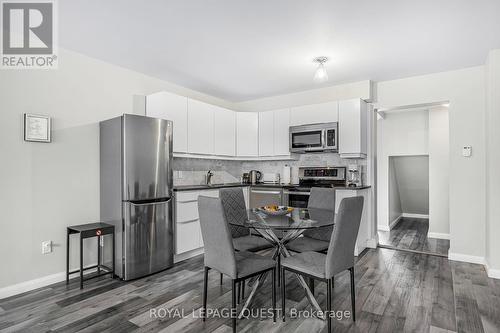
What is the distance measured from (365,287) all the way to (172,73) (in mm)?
3571

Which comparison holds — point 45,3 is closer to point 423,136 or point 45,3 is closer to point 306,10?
point 306,10

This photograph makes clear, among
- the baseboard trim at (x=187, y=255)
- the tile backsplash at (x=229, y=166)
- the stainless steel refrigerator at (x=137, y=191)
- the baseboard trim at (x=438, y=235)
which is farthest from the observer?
the baseboard trim at (x=438, y=235)

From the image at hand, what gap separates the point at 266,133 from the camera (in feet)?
16.3

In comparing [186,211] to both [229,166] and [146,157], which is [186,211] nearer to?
[146,157]

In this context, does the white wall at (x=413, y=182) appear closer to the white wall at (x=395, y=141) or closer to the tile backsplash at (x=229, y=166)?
the white wall at (x=395, y=141)

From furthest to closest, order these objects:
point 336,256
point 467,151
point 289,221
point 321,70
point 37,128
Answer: point 467,151
point 321,70
point 37,128
point 289,221
point 336,256

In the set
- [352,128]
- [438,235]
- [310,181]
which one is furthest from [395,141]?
[310,181]

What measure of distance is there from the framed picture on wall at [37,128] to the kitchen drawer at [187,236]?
1.79 metres

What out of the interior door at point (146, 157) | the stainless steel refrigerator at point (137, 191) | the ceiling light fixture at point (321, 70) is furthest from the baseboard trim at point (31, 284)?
the ceiling light fixture at point (321, 70)

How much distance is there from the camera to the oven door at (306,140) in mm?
4340

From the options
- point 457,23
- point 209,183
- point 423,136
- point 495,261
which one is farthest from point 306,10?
point 423,136

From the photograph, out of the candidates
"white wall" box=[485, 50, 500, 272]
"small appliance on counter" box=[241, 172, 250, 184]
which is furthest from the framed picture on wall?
"white wall" box=[485, 50, 500, 272]

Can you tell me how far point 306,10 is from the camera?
231 centimetres

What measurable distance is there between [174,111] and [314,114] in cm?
219
